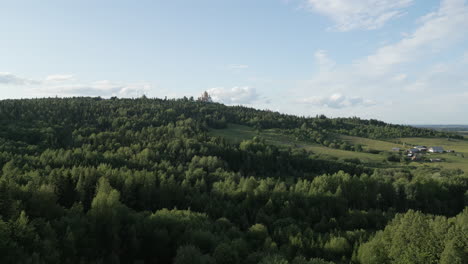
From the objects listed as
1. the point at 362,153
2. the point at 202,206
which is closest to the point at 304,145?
the point at 362,153

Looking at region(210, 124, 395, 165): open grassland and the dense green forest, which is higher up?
region(210, 124, 395, 165): open grassland

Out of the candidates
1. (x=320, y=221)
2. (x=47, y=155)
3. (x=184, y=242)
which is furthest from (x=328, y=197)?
(x=47, y=155)

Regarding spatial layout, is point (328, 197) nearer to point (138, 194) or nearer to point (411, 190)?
point (411, 190)

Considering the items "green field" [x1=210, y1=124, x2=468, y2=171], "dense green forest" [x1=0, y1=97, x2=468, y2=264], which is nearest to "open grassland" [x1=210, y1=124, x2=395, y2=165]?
"green field" [x1=210, y1=124, x2=468, y2=171]

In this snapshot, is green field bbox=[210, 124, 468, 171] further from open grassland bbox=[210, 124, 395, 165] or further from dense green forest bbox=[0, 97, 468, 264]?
dense green forest bbox=[0, 97, 468, 264]

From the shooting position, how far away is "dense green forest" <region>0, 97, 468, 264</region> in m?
43.1

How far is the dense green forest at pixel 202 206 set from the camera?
1697 inches

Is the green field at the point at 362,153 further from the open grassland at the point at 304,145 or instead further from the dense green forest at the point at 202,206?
the dense green forest at the point at 202,206

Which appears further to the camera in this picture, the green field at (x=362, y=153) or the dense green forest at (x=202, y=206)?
the green field at (x=362, y=153)

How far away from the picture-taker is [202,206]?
76.8 metres

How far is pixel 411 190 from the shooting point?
9706cm

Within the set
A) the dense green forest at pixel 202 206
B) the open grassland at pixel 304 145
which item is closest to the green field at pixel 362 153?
the open grassland at pixel 304 145

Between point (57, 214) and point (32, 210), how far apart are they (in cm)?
338

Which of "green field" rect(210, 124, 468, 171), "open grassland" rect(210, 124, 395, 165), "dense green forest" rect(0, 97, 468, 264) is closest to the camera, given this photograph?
"dense green forest" rect(0, 97, 468, 264)
